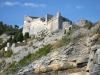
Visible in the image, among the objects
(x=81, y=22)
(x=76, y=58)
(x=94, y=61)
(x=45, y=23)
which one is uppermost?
(x=45, y=23)

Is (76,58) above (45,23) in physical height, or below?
below

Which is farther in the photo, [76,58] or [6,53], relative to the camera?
[6,53]

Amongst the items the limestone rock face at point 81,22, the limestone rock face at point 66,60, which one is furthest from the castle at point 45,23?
the limestone rock face at point 66,60

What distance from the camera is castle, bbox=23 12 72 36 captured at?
1620 inches

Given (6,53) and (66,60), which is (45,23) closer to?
(6,53)

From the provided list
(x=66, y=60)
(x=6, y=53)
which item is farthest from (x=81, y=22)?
(x=6, y=53)

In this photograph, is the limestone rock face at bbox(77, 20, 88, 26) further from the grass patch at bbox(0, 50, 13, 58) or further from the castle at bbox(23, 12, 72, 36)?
the grass patch at bbox(0, 50, 13, 58)

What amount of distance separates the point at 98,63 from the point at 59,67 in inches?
143

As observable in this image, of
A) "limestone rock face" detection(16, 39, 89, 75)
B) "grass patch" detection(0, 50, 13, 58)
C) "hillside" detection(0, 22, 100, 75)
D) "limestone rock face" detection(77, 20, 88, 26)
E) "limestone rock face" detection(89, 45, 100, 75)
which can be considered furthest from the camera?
"grass patch" detection(0, 50, 13, 58)

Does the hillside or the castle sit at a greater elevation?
the castle

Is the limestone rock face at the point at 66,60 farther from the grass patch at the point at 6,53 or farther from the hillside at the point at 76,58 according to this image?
the grass patch at the point at 6,53

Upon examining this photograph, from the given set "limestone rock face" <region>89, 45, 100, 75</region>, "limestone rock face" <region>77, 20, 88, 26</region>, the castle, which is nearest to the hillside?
"limestone rock face" <region>89, 45, 100, 75</region>

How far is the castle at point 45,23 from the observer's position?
41156 mm

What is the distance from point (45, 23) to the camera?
45.8m
